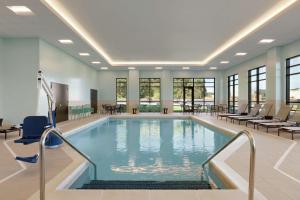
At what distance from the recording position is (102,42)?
→ 11.8 meters

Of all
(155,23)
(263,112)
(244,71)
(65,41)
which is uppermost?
(155,23)

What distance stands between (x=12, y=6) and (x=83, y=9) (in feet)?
5.80

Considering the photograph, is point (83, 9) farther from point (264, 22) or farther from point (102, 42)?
point (264, 22)

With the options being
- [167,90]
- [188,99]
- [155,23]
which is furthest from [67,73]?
[188,99]

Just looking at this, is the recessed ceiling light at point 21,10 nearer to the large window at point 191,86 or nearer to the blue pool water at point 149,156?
the blue pool water at point 149,156

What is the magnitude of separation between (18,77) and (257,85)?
12.2 meters

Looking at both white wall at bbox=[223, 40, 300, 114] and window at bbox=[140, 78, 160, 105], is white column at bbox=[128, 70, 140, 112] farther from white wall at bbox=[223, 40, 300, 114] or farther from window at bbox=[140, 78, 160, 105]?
white wall at bbox=[223, 40, 300, 114]

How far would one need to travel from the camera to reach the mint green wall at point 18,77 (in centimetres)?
985

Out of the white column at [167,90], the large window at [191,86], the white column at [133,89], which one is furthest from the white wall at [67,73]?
the large window at [191,86]

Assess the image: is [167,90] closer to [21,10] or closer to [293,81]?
[293,81]

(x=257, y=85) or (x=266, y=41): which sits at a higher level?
(x=266, y=41)

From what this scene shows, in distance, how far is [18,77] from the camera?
9.88 meters

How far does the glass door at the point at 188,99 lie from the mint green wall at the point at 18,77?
44.7 feet

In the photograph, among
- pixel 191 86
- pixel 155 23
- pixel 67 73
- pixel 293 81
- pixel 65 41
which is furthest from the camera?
pixel 191 86
